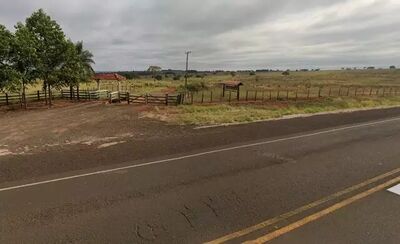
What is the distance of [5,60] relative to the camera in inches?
862

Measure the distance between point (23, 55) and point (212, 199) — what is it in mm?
21643

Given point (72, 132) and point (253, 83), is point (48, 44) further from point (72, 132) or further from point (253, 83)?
point (253, 83)

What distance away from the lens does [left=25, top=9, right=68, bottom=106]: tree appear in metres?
25.3

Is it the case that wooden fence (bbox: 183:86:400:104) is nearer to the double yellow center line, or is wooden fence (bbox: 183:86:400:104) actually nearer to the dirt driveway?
the dirt driveway

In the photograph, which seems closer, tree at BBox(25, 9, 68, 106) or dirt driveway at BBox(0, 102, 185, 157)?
Answer: dirt driveway at BBox(0, 102, 185, 157)

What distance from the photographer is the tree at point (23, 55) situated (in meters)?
22.1

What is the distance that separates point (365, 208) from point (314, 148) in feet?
16.9

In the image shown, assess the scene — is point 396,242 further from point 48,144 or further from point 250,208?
point 48,144

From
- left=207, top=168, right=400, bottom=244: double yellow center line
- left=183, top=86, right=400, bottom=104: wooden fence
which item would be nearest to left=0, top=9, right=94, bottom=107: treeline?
left=183, top=86, right=400, bottom=104: wooden fence

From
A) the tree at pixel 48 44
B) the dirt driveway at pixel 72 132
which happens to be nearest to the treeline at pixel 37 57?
the tree at pixel 48 44

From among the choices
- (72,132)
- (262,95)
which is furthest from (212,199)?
(262,95)

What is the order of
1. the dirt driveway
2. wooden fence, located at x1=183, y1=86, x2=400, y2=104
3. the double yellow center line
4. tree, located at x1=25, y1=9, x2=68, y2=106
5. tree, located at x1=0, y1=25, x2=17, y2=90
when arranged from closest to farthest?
1. the double yellow center line
2. the dirt driveway
3. tree, located at x1=0, y1=25, x2=17, y2=90
4. tree, located at x1=25, y1=9, x2=68, y2=106
5. wooden fence, located at x1=183, y1=86, x2=400, y2=104

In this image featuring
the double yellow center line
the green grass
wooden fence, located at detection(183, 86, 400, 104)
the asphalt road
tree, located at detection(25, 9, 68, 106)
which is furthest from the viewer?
the green grass

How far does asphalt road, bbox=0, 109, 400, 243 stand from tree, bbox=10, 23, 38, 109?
56.9ft
